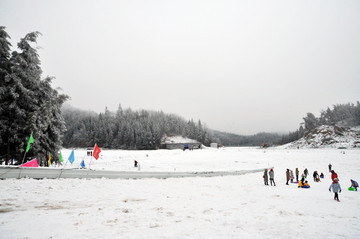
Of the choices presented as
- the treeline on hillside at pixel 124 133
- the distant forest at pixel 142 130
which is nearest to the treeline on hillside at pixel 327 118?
the distant forest at pixel 142 130

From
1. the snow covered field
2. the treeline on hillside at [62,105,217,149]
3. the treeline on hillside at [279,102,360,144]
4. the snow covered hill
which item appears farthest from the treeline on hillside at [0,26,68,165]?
the treeline on hillside at [279,102,360,144]

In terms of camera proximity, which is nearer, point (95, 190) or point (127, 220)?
point (127, 220)

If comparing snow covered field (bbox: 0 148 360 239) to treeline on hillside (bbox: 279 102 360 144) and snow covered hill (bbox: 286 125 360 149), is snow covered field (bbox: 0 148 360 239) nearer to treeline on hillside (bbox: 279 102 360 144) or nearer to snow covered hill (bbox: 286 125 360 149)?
snow covered hill (bbox: 286 125 360 149)

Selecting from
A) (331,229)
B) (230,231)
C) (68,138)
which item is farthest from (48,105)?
(68,138)

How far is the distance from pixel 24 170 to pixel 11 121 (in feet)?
20.0

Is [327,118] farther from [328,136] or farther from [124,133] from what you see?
[124,133]

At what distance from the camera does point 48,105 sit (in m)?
18.2

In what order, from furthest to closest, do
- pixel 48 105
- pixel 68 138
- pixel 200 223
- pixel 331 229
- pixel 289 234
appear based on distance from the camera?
pixel 68 138
pixel 48 105
pixel 200 223
pixel 331 229
pixel 289 234

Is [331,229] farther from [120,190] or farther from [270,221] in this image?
[120,190]

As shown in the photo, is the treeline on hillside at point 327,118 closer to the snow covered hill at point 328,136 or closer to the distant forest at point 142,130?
the distant forest at point 142,130

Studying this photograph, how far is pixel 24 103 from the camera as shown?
17.7 metres

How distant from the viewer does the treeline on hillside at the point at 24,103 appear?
16.5 metres

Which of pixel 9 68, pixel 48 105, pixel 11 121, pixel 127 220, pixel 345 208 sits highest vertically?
pixel 9 68

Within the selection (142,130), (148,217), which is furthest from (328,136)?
(148,217)
